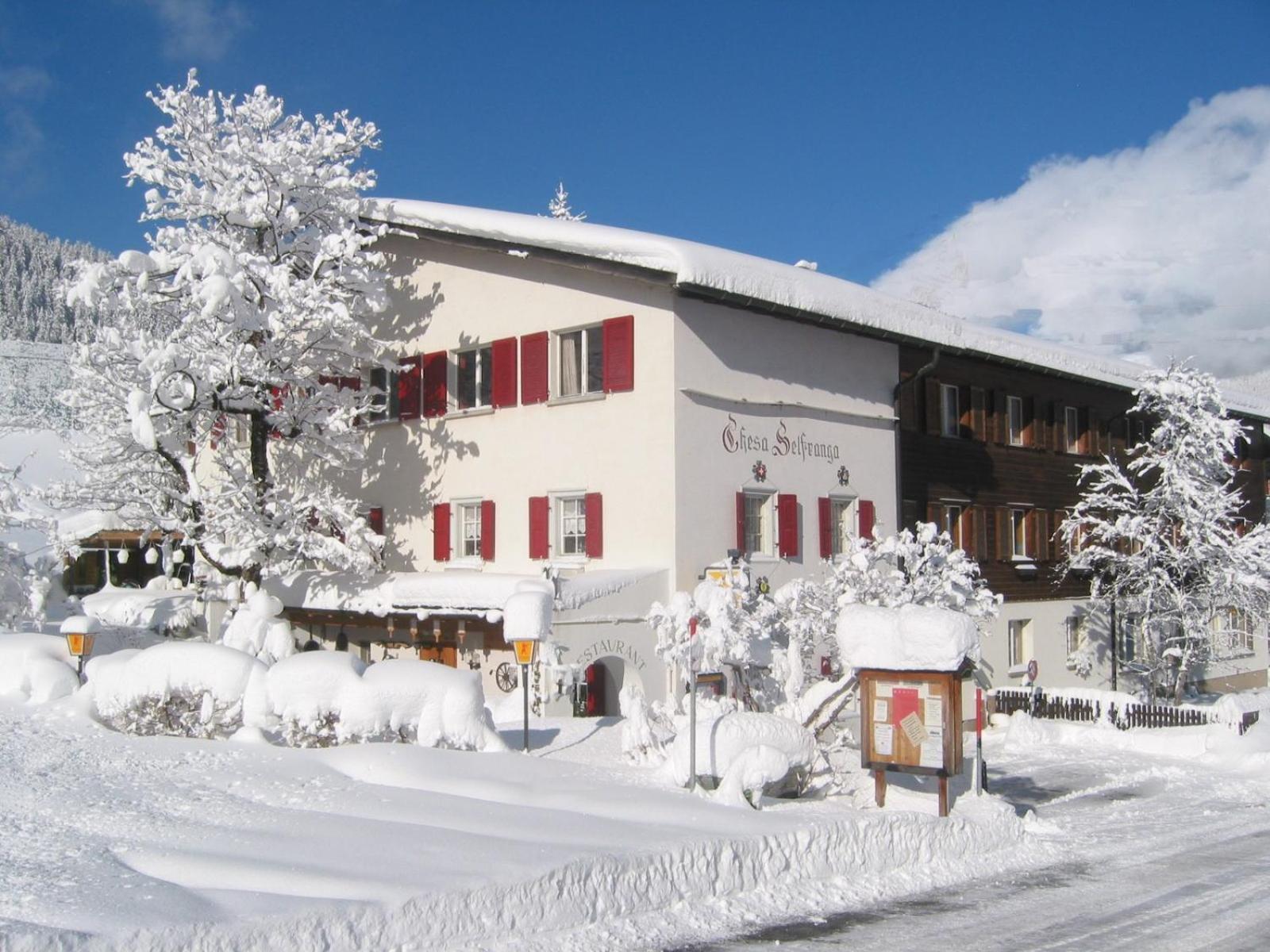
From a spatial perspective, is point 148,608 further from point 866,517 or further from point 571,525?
point 866,517

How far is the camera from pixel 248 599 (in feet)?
69.2

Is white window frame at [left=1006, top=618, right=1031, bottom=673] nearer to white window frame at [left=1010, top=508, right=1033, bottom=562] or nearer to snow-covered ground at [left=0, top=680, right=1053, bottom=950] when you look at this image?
white window frame at [left=1010, top=508, right=1033, bottom=562]

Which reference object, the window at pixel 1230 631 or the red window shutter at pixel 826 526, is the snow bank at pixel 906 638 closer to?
the red window shutter at pixel 826 526

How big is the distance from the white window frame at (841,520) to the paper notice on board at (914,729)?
380 inches

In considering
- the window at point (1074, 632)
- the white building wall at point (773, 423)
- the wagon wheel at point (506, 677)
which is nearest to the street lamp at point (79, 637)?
the wagon wheel at point (506, 677)

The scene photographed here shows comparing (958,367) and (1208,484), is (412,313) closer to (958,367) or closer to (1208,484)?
(958,367)

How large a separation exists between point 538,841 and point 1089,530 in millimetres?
23368

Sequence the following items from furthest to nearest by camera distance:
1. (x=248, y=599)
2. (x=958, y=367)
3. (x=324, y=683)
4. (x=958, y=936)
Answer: (x=958, y=367) → (x=248, y=599) → (x=324, y=683) → (x=958, y=936)

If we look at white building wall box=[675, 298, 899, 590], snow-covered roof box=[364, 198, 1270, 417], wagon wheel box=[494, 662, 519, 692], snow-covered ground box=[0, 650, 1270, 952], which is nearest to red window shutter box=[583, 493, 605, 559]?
white building wall box=[675, 298, 899, 590]

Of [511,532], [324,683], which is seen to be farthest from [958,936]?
[511,532]

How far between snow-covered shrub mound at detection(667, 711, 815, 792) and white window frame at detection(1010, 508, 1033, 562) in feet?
54.7

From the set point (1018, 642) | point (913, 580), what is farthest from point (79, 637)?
point (1018, 642)

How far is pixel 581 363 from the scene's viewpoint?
21344 millimetres

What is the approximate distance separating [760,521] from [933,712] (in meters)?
8.68
